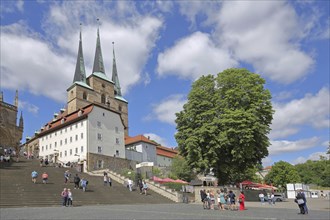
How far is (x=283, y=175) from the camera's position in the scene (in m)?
99.4

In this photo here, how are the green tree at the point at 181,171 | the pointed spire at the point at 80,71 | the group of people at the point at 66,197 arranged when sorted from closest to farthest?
the group of people at the point at 66,197 → the green tree at the point at 181,171 → the pointed spire at the point at 80,71

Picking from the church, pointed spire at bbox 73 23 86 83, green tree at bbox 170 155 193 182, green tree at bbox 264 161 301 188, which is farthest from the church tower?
green tree at bbox 264 161 301 188

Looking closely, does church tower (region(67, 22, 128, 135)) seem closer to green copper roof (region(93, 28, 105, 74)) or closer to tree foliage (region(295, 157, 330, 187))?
green copper roof (region(93, 28, 105, 74))

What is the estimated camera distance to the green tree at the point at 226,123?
1375 inches

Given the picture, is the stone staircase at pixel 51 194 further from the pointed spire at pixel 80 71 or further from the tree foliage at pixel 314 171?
the tree foliage at pixel 314 171

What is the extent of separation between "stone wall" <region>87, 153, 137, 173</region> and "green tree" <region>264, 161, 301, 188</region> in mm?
52724

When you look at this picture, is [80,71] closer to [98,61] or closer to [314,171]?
[98,61]

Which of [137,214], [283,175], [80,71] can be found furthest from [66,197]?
[283,175]

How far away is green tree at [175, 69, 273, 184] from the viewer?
115 ft

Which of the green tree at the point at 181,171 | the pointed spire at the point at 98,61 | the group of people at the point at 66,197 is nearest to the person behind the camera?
the group of people at the point at 66,197

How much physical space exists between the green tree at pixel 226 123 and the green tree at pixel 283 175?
66.9 meters

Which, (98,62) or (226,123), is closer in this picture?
(226,123)

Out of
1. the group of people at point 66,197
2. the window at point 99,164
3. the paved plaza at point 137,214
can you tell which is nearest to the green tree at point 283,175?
the window at point 99,164

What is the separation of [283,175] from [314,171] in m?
31.8
